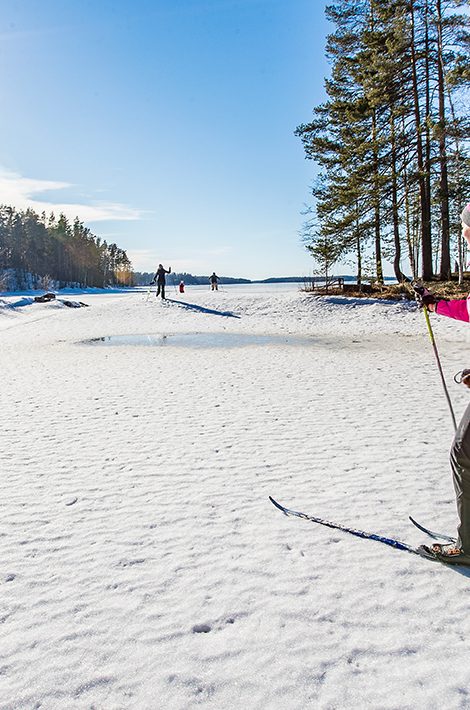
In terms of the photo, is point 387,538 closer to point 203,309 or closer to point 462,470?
point 462,470

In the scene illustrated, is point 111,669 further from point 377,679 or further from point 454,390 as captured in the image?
point 454,390

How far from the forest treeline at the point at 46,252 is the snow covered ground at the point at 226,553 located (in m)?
70.1

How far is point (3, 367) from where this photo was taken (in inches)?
456

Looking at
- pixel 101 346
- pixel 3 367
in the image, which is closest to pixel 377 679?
pixel 3 367

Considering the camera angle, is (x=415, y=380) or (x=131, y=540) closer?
(x=131, y=540)

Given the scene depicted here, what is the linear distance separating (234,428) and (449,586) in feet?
12.4

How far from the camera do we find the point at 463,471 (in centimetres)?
282

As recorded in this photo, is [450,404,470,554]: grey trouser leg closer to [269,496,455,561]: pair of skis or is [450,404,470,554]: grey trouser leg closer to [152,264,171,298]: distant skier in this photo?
[269,496,455,561]: pair of skis

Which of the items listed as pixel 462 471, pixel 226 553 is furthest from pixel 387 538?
pixel 226 553

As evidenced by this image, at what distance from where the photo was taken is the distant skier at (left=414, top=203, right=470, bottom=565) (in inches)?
110

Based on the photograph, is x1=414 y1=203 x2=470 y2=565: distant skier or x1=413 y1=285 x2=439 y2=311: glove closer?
x1=414 y1=203 x2=470 y2=565: distant skier

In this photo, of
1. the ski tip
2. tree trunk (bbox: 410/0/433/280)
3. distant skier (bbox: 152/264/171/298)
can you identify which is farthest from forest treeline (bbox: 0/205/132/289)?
the ski tip

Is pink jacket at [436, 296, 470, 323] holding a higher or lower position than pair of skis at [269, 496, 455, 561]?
higher

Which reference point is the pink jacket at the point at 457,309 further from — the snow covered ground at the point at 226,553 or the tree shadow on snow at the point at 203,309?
the tree shadow on snow at the point at 203,309
